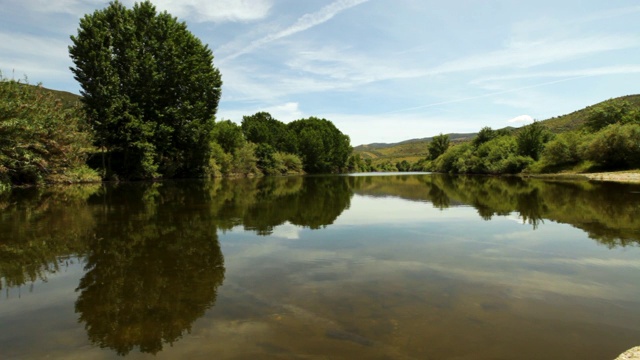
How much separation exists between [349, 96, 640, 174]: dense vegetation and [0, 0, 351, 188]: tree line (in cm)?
5165

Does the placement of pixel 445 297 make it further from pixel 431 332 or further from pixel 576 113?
pixel 576 113

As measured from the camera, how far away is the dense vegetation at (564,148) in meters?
49.0

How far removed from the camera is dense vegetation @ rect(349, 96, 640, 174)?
4900cm

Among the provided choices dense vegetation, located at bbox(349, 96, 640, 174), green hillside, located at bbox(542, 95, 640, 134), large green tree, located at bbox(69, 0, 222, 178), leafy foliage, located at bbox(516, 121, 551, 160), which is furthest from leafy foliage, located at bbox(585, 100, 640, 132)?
large green tree, located at bbox(69, 0, 222, 178)

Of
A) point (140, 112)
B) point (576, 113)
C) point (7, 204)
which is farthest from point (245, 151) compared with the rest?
point (576, 113)

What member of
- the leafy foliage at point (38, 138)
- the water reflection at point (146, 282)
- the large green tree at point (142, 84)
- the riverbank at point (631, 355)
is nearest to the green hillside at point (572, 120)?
the large green tree at point (142, 84)

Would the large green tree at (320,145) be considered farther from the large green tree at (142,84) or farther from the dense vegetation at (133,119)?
the large green tree at (142,84)

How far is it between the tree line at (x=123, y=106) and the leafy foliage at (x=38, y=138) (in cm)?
9

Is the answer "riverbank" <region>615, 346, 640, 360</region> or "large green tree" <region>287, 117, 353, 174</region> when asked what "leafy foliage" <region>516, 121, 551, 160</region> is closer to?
"large green tree" <region>287, 117, 353, 174</region>

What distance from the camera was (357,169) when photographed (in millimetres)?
147250

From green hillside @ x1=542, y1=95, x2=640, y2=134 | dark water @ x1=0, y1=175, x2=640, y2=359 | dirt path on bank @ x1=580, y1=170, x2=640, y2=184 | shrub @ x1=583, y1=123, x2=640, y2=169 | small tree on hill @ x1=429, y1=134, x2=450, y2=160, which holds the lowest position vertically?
dark water @ x1=0, y1=175, x2=640, y2=359

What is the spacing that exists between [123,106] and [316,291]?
127 ft

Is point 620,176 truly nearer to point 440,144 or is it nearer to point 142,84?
point 142,84

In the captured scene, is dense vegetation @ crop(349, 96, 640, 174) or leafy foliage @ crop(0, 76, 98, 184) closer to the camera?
leafy foliage @ crop(0, 76, 98, 184)
